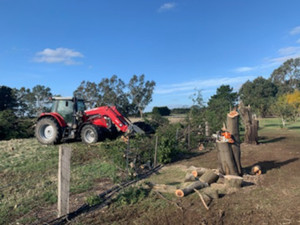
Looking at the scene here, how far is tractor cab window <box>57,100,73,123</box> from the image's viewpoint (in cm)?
1035

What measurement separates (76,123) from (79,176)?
4180mm

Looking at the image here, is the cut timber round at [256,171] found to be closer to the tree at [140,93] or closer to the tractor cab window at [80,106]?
the tractor cab window at [80,106]

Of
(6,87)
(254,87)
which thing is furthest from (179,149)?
(254,87)

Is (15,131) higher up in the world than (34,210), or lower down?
higher up

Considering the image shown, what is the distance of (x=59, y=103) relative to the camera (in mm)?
10578

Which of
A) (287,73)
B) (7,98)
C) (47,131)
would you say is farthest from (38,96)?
(287,73)

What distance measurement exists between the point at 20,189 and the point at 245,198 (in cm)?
471

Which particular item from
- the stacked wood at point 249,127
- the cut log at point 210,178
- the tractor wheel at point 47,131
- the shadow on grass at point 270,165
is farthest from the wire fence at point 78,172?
the stacked wood at point 249,127

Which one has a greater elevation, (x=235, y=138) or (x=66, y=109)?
(x=66, y=109)

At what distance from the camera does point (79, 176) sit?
6.31 metres

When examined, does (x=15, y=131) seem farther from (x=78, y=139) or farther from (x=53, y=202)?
A: (x=53, y=202)

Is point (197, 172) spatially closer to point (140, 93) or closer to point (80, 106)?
point (80, 106)

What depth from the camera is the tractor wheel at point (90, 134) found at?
9.27m

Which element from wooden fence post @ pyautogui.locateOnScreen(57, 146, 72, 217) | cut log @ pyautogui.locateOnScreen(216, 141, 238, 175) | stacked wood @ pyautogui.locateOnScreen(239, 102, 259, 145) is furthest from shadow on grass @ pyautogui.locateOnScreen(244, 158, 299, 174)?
wooden fence post @ pyautogui.locateOnScreen(57, 146, 72, 217)
